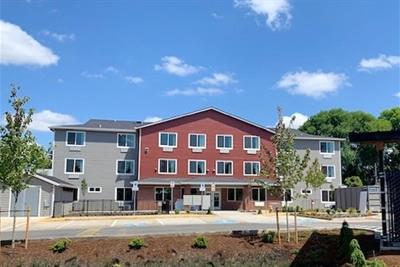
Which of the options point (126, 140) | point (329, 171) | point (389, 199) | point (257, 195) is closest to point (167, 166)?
point (126, 140)

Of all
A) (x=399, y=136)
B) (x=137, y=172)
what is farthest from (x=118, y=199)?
(x=399, y=136)

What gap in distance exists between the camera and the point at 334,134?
66375mm

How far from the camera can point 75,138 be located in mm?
44031

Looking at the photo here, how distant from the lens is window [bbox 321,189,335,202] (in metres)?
48.7

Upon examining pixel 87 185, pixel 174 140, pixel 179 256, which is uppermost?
pixel 174 140

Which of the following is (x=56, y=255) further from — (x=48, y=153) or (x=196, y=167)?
(x=196, y=167)

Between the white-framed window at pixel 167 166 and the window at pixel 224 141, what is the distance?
4950 mm

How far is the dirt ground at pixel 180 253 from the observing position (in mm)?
14703

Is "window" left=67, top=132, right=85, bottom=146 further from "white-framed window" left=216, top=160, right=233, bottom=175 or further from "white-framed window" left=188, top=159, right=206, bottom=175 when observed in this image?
"white-framed window" left=216, top=160, right=233, bottom=175

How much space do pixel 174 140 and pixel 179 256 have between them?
29964mm

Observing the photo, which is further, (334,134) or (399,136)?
(334,134)

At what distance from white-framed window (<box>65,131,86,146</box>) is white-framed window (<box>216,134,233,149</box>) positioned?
13518 mm

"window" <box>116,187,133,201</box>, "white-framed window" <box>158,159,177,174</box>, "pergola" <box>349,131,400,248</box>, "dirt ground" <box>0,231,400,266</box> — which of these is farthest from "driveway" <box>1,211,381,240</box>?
"white-framed window" <box>158,159,177,174</box>

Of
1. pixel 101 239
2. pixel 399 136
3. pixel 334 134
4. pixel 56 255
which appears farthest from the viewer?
pixel 334 134
